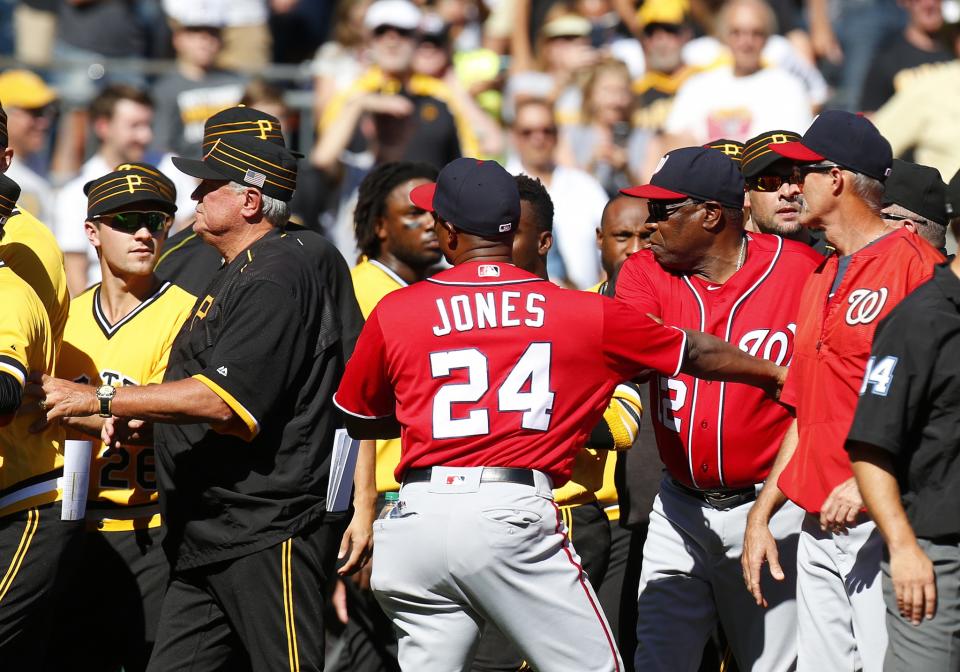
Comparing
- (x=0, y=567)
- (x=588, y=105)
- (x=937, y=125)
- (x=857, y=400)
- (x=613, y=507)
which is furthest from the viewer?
(x=588, y=105)

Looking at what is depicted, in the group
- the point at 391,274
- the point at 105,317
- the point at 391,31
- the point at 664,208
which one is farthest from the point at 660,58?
the point at 105,317

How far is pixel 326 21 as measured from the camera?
45.2 feet

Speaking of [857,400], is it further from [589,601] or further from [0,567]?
[0,567]

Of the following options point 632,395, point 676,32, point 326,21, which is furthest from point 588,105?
point 632,395

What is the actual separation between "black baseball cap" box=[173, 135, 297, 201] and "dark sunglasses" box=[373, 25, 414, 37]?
15.7 ft

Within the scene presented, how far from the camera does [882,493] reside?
4.16 metres

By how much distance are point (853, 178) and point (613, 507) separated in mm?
2203

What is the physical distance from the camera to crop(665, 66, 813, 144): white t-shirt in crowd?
387 inches

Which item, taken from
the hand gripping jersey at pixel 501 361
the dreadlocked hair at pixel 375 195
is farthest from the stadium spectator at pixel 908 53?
the hand gripping jersey at pixel 501 361

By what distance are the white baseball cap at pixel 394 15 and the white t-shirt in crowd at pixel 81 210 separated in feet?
6.01

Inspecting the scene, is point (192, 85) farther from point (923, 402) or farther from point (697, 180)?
point (923, 402)

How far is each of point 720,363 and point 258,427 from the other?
166cm

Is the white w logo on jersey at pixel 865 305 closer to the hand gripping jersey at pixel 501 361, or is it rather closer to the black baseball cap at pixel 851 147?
the black baseball cap at pixel 851 147

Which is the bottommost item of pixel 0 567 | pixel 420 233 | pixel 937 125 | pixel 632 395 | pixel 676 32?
pixel 0 567
